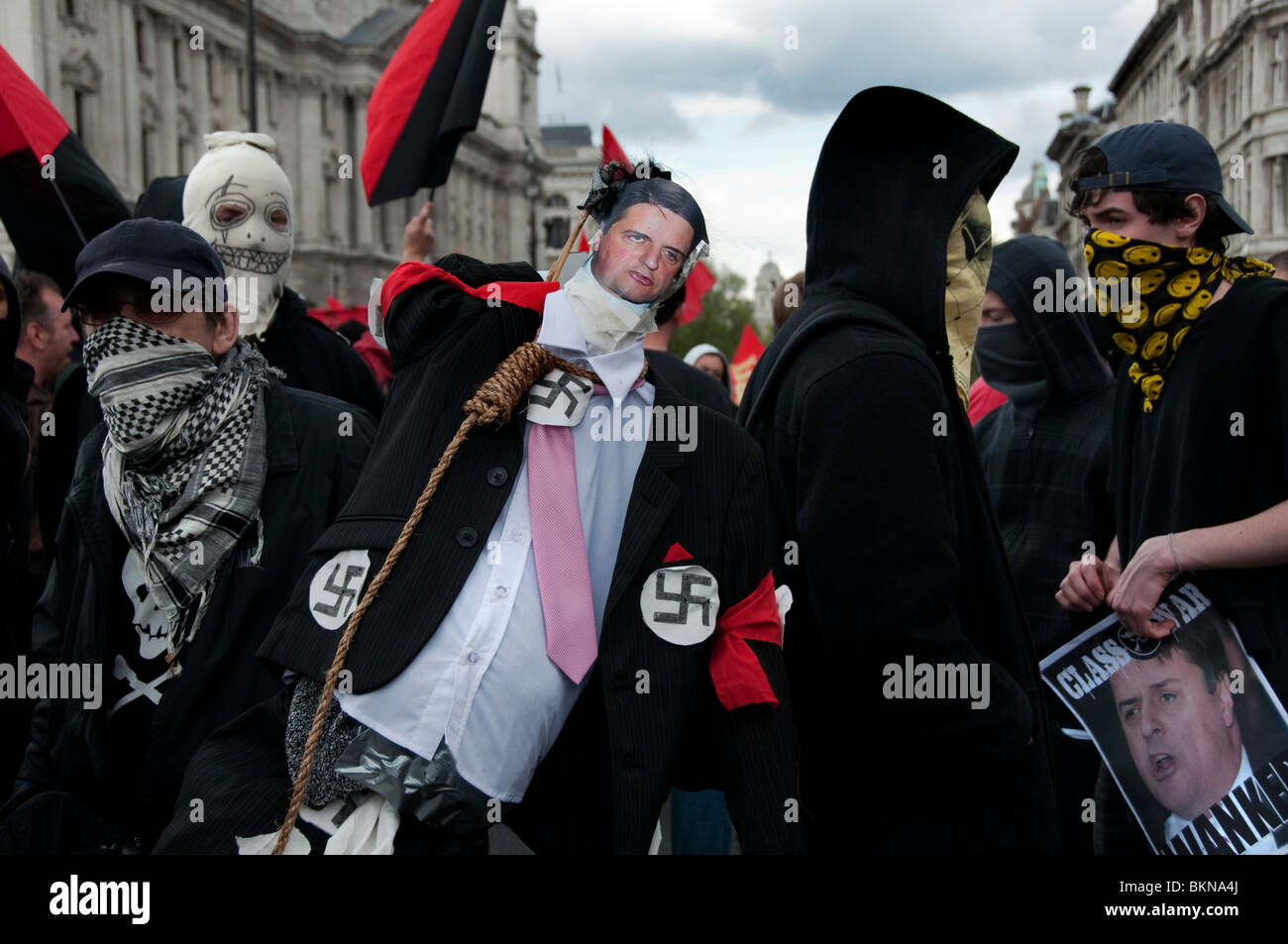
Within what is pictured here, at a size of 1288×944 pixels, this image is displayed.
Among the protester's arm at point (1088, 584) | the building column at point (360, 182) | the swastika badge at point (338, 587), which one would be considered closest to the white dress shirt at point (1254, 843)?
the protester's arm at point (1088, 584)

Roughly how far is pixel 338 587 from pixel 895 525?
106 cm

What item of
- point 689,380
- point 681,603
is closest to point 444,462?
point 681,603

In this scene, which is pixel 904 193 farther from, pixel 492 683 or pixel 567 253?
pixel 492 683

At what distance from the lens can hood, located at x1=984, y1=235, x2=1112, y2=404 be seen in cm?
419

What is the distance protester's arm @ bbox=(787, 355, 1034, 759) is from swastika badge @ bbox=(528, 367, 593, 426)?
1.50ft

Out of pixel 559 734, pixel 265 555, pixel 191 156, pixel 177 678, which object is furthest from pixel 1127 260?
pixel 191 156

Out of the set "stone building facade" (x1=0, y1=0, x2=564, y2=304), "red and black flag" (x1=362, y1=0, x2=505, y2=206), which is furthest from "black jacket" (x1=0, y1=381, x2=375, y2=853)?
"stone building facade" (x1=0, y1=0, x2=564, y2=304)

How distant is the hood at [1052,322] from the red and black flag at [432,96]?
255 centimetres

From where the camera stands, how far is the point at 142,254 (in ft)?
9.91

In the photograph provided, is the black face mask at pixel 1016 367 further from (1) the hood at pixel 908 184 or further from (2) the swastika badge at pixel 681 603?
(2) the swastika badge at pixel 681 603

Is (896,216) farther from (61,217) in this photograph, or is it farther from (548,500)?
(61,217)

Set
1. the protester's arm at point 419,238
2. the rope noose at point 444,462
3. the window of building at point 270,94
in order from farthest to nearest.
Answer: the window of building at point 270,94 → the protester's arm at point 419,238 → the rope noose at point 444,462

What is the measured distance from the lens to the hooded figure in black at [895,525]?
8.04ft

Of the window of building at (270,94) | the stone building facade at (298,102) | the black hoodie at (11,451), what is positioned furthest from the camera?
the window of building at (270,94)
